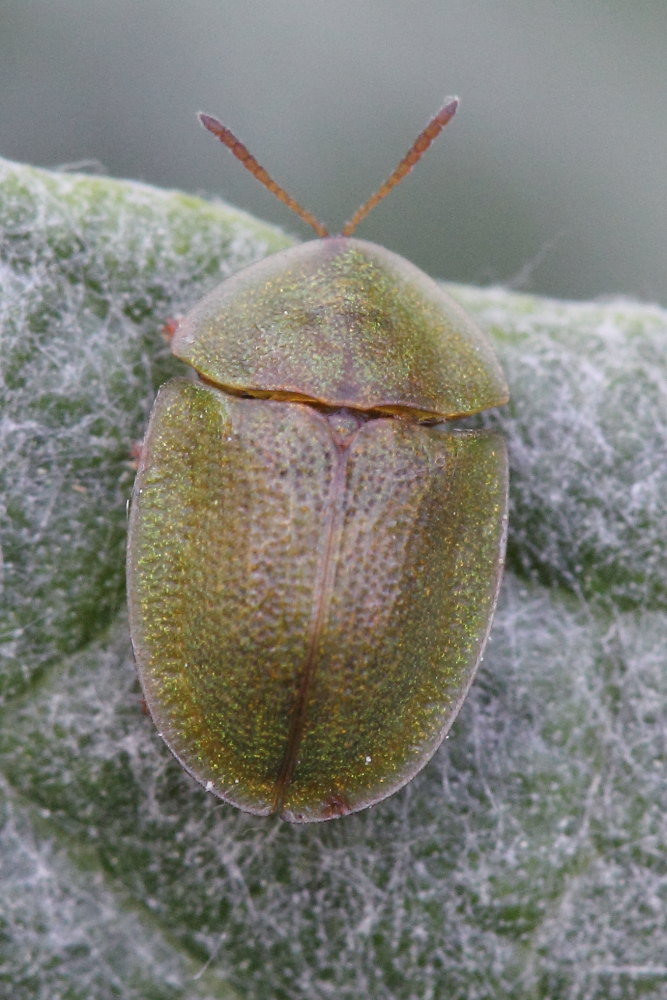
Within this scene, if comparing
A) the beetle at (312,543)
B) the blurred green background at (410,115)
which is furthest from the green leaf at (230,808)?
the blurred green background at (410,115)

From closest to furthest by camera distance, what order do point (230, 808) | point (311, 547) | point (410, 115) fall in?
1. point (311, 547)
2. point (230, 808)
3. point (410, 115)

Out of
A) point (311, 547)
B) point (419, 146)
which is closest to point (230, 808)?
point (311, 547)

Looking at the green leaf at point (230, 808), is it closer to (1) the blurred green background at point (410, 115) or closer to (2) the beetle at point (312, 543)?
(2) the beetle at point (312, 543)

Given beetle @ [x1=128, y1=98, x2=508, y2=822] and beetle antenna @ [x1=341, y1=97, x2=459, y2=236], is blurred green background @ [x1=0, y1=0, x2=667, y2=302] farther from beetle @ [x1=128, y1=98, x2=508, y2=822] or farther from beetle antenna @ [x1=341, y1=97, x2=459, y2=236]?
beetle @ [x1=128, y1=98, x2=508, y2=822]

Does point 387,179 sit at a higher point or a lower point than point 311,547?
higher

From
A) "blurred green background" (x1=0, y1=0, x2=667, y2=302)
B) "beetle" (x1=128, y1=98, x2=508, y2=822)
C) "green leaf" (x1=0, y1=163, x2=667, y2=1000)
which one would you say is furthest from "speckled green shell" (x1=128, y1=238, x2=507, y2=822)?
"blurred green background" (x1=0, y1=0, x2=667, y2=302)

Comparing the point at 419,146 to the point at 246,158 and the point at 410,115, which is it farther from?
the point at 410,115
